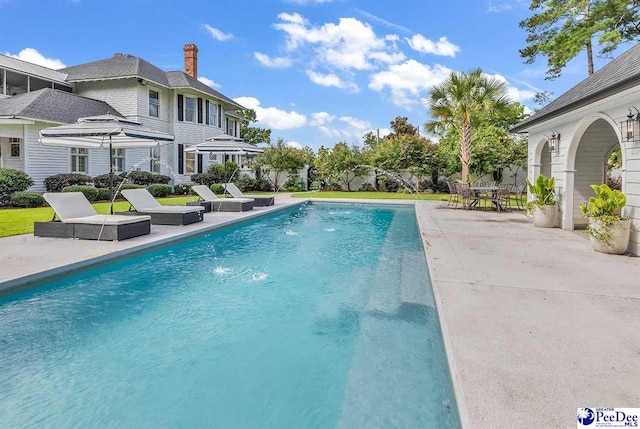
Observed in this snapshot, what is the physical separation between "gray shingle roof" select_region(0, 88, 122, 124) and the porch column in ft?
62.6

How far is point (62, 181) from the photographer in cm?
1689

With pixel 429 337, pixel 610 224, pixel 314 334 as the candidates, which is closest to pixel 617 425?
pixel 429 337

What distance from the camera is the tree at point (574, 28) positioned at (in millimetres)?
18484

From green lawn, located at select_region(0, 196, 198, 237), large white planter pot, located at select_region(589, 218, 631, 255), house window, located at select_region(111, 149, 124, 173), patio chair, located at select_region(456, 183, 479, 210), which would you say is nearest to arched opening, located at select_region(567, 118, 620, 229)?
large white planter pot, located at select_region(589, 218, 631, 255)

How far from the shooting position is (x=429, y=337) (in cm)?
387

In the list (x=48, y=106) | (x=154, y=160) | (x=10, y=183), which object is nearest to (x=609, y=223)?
(x=10, y=183)

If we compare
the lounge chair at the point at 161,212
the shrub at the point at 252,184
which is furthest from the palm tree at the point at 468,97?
the shrub at the point at 252,184

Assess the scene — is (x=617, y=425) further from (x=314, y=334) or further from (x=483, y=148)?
(x=483, y=148)

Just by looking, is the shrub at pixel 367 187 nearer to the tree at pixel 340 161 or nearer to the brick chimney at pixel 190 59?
the tree at pixel 340 161

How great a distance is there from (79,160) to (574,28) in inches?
1049

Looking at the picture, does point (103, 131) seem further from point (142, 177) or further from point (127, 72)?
point (127, 72)

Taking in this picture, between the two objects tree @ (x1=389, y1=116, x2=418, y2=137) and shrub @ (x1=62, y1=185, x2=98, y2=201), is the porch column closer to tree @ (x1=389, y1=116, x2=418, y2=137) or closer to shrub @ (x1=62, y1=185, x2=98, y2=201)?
shrub @ (x1=62, y1=185, x2=98, y2=201)

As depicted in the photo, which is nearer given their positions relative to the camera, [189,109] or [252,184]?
[189,109]

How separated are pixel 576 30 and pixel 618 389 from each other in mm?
23752
